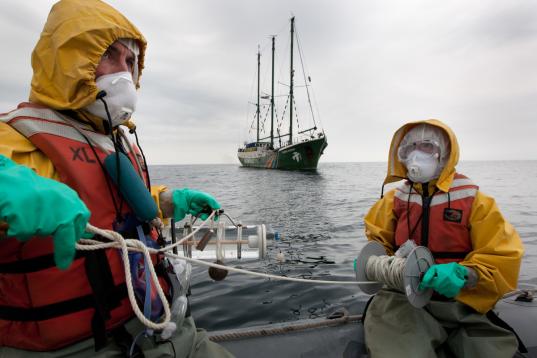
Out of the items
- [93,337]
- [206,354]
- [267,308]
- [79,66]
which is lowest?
[267,308]

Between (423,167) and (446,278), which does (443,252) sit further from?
(423,167)

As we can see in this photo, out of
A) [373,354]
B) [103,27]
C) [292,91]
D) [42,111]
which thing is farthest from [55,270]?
[292,91]

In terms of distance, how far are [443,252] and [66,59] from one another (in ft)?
10.9

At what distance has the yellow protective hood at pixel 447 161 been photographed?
3082 mm

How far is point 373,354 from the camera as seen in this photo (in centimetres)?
266

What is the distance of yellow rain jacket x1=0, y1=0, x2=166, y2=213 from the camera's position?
171cm

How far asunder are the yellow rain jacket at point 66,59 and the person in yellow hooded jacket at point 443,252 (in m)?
2.78

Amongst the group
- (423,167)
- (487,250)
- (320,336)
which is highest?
(423,167)

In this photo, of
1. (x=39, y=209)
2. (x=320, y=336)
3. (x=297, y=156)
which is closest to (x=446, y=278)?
(x=320, y=336)

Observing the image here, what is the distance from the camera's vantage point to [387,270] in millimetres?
2949

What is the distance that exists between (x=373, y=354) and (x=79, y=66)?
9.75ft

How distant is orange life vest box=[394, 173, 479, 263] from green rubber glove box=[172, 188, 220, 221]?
1.97 m

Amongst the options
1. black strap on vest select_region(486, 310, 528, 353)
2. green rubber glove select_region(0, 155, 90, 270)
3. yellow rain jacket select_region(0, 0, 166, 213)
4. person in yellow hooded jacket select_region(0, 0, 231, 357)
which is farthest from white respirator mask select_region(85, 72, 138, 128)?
black strap on vest select_region(486, 310, 528, 353)

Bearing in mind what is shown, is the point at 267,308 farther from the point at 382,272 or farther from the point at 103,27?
the point at 103,27
